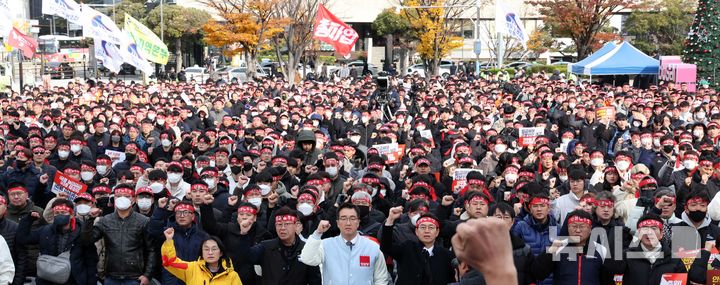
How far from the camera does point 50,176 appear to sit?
1052cm

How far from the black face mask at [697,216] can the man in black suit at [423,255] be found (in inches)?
84.9

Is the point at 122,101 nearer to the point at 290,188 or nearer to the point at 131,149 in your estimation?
the point at 131,149

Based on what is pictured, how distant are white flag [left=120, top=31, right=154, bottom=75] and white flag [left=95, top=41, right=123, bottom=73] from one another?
7.7 inches

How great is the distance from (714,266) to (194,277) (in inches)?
154

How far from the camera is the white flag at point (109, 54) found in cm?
2394

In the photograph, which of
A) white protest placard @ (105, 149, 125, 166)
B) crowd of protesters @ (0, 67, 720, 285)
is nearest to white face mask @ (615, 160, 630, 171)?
crowd of protesters @ (0, 67, 720, 285)

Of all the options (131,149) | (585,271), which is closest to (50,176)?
(131,149)

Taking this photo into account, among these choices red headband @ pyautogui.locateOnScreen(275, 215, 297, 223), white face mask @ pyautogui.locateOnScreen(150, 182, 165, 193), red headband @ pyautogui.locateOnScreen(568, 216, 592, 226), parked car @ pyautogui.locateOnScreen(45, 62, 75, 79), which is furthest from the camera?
parked car @ pyautogui.locateOnScreen(45, 62, 75, 79)

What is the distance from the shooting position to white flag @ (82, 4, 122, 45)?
22797mm

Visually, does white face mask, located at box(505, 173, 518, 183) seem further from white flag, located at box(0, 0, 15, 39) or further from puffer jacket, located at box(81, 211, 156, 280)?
white flag, located at box(0, 0, 15, 39)

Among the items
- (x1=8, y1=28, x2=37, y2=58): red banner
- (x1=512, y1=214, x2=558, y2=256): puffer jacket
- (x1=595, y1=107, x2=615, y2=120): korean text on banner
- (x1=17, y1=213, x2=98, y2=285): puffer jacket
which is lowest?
(x1=17, y1=213, x2=98, y2=285): puffer jacket

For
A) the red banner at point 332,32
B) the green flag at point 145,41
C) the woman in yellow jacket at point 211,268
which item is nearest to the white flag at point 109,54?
the green flag at point 145,41

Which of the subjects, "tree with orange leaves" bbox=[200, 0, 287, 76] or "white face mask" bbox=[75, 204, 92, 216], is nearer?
"white face mask" bbox=[75, 204, 92, 216]

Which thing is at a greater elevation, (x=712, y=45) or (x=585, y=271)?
(x=712, y=45)
